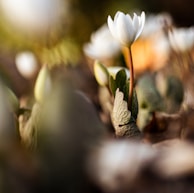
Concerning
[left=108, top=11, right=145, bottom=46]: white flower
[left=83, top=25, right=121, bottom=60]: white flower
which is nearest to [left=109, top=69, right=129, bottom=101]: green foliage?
[left=108, top=11, right=145, bottom=46]: white flower

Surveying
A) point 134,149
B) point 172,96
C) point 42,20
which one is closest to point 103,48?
point 42,20

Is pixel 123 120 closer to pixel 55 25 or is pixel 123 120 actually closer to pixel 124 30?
pixel 124 30

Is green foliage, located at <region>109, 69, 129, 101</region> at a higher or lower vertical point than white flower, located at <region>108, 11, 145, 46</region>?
lower

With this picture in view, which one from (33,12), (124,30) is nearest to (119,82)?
(124,30)

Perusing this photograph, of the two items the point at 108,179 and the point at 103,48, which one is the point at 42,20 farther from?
the point at 108,179

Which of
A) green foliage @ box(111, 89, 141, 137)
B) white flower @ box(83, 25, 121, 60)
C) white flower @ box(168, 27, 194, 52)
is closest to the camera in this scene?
green foliage @ box(111, 89, 141, 137)

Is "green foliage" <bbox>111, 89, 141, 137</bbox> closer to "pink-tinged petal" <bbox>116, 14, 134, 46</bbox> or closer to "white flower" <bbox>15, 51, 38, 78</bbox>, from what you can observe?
"pink-tinged petal" <bbox>116, 14, 134, 46</bbox>

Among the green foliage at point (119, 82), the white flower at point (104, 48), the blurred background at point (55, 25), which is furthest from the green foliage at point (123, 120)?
the white flower at point (104, 48)

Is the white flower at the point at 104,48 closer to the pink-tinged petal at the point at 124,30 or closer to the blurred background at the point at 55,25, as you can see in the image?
the blurred background at the point at 55,25

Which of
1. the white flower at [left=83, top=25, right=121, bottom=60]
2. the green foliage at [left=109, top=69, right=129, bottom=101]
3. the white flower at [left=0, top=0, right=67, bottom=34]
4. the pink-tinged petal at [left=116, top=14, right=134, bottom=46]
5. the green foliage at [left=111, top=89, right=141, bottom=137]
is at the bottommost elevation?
the green foliage at [left=111, top=89, right=141, bottom=137]

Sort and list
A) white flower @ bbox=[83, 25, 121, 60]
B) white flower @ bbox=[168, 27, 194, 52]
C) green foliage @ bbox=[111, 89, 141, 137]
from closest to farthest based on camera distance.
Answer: green foliage @ bbox=[111, 89, 141, 137], white flower @ bbox=[168, 27, 194, 52], white flower @ bbox=[83, 25, 121, 60]
